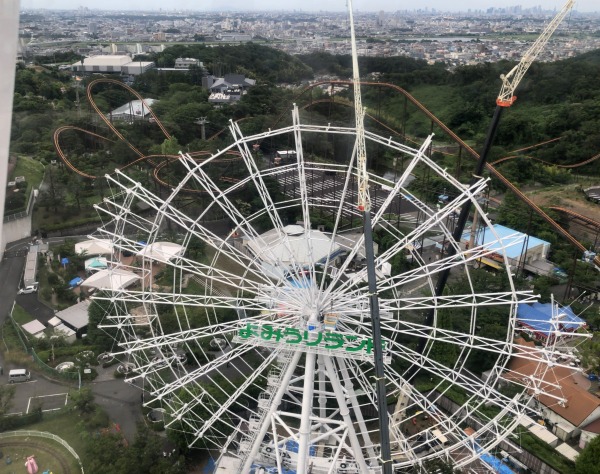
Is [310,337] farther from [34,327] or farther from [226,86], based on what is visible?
[226,86]

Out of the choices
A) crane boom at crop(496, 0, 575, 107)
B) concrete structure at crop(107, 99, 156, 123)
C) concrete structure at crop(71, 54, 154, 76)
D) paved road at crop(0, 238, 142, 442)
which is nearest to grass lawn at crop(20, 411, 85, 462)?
paved road at crop(0, 238, 142, 442)

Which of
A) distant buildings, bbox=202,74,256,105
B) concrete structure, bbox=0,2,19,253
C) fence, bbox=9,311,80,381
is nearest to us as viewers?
concrete structure, bbox=0,2,19,253

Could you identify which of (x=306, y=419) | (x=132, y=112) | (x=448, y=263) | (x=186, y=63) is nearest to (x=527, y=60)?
(x=448, y=263)

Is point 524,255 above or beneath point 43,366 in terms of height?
above

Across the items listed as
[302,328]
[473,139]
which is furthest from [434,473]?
[473,139]

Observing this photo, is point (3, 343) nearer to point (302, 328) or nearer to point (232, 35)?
point (302, 328)

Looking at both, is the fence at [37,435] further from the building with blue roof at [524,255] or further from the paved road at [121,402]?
the building with blue roof at [524,255]

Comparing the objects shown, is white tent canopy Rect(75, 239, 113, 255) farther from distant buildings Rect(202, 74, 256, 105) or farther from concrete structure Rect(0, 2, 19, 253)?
distant buildings Rect(202, 74, 256, 105)
